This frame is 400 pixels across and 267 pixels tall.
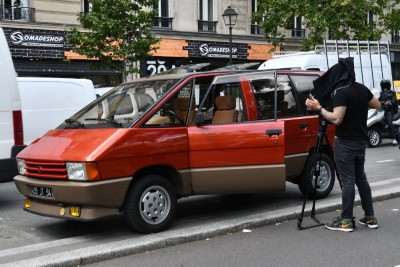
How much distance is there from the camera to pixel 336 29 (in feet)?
81.4

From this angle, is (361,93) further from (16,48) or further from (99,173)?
(16,48)

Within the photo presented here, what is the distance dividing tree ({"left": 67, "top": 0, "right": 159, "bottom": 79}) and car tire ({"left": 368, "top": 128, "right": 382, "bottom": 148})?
28.8ft

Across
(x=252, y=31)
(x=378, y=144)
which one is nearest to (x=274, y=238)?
(x=378, y=144)

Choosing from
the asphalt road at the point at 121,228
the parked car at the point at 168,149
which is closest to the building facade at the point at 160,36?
the asphalt road at the point at 121,228

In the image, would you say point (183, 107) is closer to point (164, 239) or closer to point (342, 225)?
point (164, 239)

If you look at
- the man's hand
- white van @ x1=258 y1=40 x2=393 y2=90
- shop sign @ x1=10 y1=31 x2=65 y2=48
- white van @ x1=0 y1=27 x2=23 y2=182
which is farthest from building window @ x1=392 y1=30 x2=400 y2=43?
the man's hand

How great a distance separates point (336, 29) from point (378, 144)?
10125 mm

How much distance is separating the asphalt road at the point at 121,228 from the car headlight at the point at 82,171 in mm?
695

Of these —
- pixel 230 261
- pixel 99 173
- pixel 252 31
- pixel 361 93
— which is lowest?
pixel 230 261

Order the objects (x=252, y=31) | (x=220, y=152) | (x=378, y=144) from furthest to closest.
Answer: (x=252, y=31), (x=378, y=144), (x=220, y=152)

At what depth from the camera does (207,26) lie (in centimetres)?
2739

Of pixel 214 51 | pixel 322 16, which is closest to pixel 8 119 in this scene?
pixel 322 16

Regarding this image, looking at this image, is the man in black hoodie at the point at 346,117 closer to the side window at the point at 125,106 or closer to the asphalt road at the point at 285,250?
the asphalt road at the point at 285,250

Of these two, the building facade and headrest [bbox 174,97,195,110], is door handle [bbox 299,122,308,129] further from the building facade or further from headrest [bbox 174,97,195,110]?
the building facade
